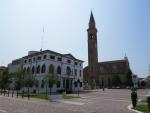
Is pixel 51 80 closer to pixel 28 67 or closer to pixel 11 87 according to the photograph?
pixel 28 67

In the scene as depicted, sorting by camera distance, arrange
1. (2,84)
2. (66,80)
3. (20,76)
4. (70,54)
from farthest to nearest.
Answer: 1. (70,54)
2. (66,80)
3. (2,84)
4. (20,76)

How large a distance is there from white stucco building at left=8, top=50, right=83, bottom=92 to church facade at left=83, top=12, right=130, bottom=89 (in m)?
15.6

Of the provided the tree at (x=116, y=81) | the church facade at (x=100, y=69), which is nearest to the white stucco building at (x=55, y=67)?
the church facade at (x=100, y=69)

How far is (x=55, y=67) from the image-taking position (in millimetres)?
56281

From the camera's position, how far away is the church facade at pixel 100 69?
86.7 metres

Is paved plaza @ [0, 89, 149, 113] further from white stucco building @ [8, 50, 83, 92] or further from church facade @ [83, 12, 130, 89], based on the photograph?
church facade @ [83, 12, 130, 89]

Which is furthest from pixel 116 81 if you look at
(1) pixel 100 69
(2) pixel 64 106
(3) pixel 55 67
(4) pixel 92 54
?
(2) pixel 64 106

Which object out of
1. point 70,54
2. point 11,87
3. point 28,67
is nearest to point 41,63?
point 28,67

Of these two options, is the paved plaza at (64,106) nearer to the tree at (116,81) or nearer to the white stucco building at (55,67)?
the white stucco building at (55,67)

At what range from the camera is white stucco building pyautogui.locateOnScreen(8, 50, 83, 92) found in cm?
5453

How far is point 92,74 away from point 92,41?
571 inches

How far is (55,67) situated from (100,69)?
172 feet

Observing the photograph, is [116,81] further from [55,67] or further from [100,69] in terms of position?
[55,67]

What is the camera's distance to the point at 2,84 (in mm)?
52000
